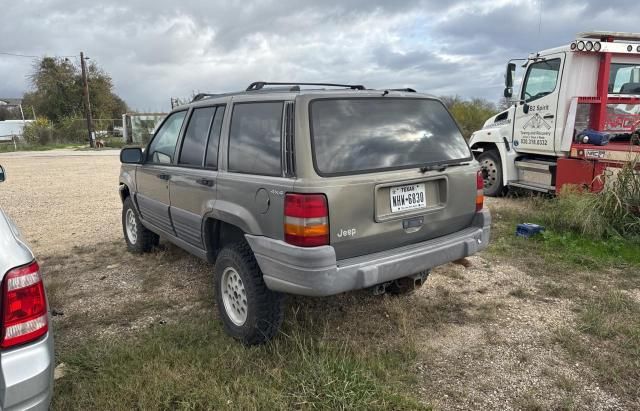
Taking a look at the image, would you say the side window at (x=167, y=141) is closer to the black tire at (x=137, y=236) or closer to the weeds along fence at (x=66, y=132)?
the black tire at (x=137, y=236)

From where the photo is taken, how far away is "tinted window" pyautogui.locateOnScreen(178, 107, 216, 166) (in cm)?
394

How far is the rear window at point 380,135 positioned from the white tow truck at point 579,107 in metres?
4.20

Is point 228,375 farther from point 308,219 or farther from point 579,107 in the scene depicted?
point 579,107

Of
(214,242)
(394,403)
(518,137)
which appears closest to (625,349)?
(394,403)

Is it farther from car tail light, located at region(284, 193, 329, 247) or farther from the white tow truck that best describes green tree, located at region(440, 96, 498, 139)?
car tail light, located at region(284, 193, 329, 247)

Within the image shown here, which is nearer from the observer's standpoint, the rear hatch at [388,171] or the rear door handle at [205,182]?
the rear hatch at [388,171]

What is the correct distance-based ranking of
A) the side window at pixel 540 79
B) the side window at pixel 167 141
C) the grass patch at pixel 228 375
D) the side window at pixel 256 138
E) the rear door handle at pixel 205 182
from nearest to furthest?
1. the grass patch at pixel 228 375
2. the side window at pixel 256 138
3. the rear door handle at pixel 205 182
4. the side window at pixel 167 141
5. the side window at pixel 540 79

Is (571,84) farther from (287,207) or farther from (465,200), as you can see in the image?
(287,207)

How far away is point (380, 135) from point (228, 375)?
1.87 meters

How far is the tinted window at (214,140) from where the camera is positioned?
370 cm

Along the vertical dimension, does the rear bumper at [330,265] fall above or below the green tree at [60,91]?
below

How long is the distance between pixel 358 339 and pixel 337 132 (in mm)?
1564

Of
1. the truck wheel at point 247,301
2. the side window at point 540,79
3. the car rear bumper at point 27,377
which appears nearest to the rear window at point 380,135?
the truck wheel at point 247,301

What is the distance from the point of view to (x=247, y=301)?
10.8 feet
